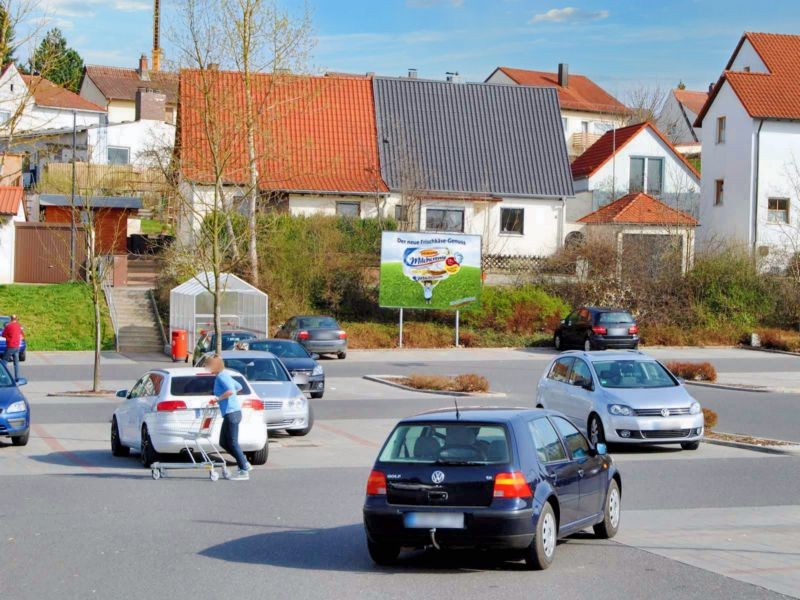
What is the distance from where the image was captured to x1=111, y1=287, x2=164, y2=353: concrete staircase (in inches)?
1689

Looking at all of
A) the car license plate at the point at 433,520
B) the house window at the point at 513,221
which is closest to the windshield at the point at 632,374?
the car license plate at the point at 433,520

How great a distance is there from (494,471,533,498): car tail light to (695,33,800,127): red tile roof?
49101 mm

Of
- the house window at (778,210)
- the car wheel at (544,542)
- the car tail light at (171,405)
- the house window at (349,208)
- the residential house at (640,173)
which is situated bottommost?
the car wheel at (544,542)

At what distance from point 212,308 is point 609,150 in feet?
98.9

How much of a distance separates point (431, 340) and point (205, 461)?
28.6 metres

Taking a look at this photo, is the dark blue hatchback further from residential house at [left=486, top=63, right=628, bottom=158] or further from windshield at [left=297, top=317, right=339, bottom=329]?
residential house at [left=486, top=63, right=628, bottom=158]

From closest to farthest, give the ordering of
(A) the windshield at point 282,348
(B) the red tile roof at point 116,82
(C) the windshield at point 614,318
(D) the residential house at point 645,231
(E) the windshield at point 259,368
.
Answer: (E) the windshield at point 259,368 < (A) the windshield at point 282,348 < (C) the windshield at point 614,318 < (D) the residential house at point 645,231 < (B) the red tile roof at point 116,82

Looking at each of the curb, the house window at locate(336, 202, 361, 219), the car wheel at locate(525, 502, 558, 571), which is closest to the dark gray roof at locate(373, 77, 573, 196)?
the house window at locate(336, 202, 361, 219)

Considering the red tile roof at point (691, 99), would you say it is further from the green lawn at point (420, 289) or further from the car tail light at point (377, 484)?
the car tail light at point (377, 484)

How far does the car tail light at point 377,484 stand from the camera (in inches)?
393

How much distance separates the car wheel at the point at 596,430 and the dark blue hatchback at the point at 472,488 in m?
8.64

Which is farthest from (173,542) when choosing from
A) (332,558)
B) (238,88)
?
(238,88)

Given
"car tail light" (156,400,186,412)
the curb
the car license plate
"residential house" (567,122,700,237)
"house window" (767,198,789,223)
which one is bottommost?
the curb

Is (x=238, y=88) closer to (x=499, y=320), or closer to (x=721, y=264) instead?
(x=499, y=320)
